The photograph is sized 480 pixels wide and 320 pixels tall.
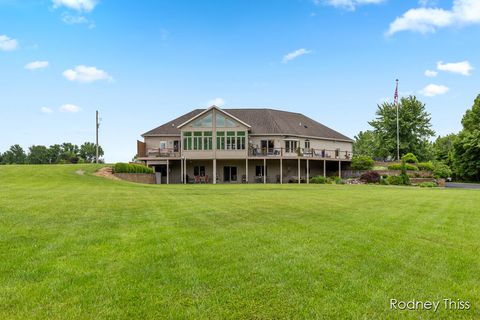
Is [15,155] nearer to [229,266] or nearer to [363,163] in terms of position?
[363,163]

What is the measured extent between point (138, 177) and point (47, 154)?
72811 millimetres

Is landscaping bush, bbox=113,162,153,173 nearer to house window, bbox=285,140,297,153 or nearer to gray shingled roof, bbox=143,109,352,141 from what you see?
gray shingled roof, bbox=143,109,352,141

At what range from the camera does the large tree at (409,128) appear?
52938 mm

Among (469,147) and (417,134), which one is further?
(417,134)

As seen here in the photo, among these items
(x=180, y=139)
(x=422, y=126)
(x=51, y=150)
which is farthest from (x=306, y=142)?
(x=51, y=150)

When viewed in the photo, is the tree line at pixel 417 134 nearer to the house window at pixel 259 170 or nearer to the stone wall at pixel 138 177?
the house window at pixel 259 170

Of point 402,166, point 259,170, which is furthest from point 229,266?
point 402,166

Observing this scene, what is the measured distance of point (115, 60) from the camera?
30562 millimetres

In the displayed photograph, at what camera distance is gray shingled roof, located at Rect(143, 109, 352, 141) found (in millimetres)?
41062

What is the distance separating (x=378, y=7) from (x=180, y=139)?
22.9m

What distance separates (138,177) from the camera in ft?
108

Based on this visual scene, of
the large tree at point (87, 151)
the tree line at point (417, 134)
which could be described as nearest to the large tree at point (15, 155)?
the large tree at point (87, 151)

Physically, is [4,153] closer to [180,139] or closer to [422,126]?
[180,139]

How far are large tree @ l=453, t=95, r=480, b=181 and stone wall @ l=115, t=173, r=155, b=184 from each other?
39028mm
